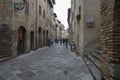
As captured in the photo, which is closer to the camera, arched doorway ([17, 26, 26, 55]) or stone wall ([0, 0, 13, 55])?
stone wall ([0, 0, 13, 55])

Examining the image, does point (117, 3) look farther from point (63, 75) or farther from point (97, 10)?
point (97, 10)

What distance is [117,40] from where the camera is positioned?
4016 mm

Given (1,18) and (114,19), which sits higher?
(1,18)

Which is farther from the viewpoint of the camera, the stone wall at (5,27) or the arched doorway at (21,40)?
the arched doorway at (21,40)

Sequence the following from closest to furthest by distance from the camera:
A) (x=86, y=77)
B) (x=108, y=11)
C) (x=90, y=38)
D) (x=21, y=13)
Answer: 1. (x=108, y=11)
2. (x=86, y=77)
3. (x=90, y=38)
4. (x=21, y=13)

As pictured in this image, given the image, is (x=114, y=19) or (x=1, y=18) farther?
(x=1, y=18)

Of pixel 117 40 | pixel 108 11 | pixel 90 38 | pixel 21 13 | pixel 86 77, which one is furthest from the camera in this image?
pixel 21 13

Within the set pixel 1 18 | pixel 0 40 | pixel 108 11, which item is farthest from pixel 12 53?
pixel 108 11

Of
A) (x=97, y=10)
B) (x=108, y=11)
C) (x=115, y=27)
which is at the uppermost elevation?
(x=97, y=10)

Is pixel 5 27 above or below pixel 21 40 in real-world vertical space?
above

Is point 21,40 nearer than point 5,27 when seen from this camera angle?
No

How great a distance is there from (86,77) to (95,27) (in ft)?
18.2

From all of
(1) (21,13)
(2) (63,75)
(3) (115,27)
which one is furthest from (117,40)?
(1) (21,13)

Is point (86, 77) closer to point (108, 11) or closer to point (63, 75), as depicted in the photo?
point (63, 75)
